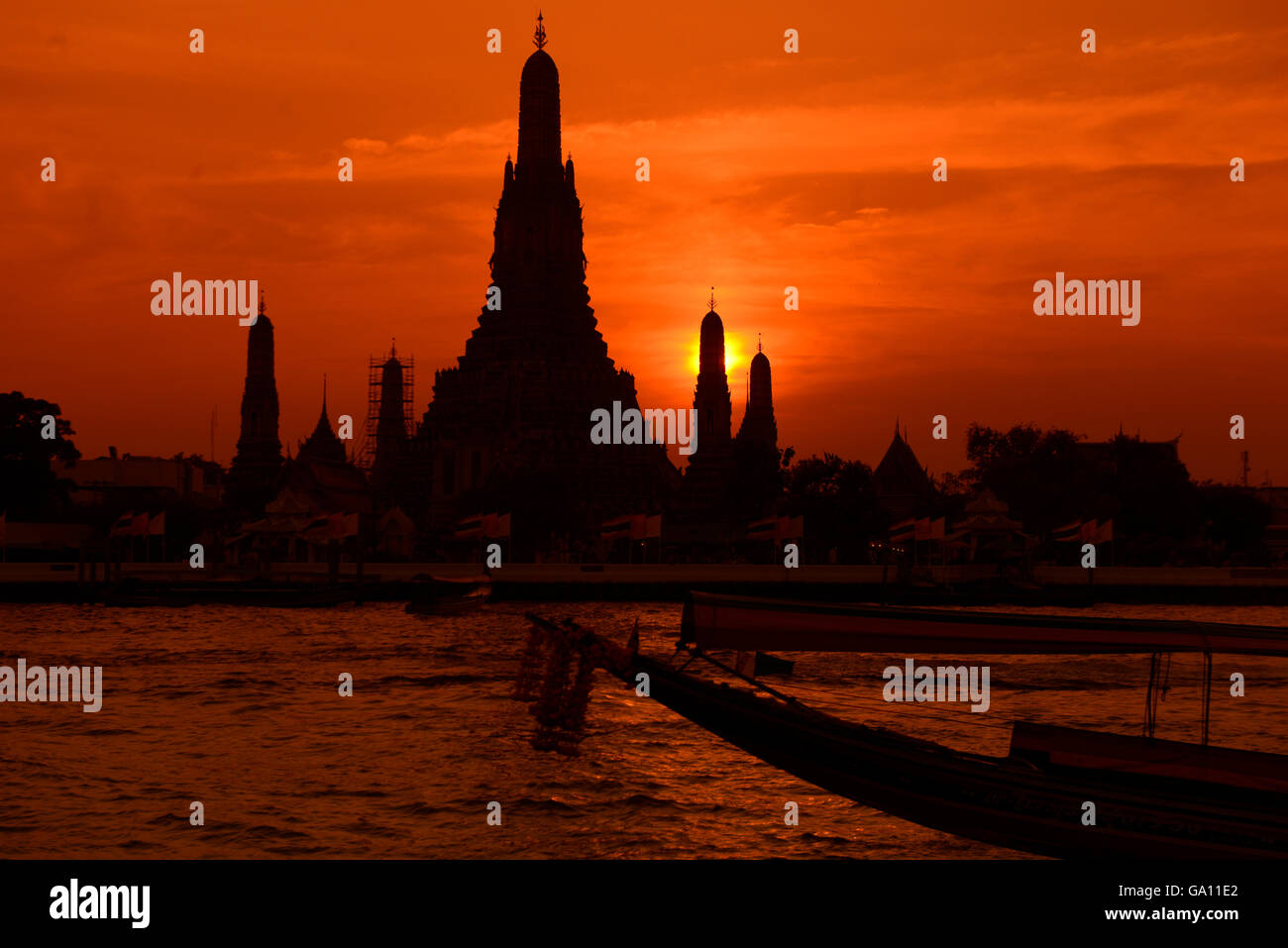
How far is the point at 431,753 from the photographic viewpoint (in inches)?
1029

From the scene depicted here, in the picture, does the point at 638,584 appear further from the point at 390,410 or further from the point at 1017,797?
the point at 390,410

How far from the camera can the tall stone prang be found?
120562mm

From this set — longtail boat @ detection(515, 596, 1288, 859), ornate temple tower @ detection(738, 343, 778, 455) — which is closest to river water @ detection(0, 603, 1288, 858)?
longtail boat @ detection(515, 596, 1288, 859)

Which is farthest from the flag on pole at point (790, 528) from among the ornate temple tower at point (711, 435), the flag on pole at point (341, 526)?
the ornate temple tower at point (711, 435)

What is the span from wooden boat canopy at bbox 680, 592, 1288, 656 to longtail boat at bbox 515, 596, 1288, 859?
0.12 meters

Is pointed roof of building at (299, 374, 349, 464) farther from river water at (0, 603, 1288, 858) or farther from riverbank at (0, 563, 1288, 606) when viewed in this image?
river water at (0, 603, 1288, 858)

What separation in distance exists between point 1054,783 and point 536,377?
110388 mm

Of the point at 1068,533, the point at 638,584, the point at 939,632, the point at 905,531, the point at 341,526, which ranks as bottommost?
the point at 638,584

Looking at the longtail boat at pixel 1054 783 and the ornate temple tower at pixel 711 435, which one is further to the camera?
the ornate temple tower at pixel 711 435

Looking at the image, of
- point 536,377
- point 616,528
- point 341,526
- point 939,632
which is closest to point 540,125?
point 536,377

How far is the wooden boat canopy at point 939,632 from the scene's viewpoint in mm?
15211

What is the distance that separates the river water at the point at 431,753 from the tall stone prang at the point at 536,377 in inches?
2623

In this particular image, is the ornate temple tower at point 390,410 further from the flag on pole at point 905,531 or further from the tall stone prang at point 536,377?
the flag on pole at point 905,531
